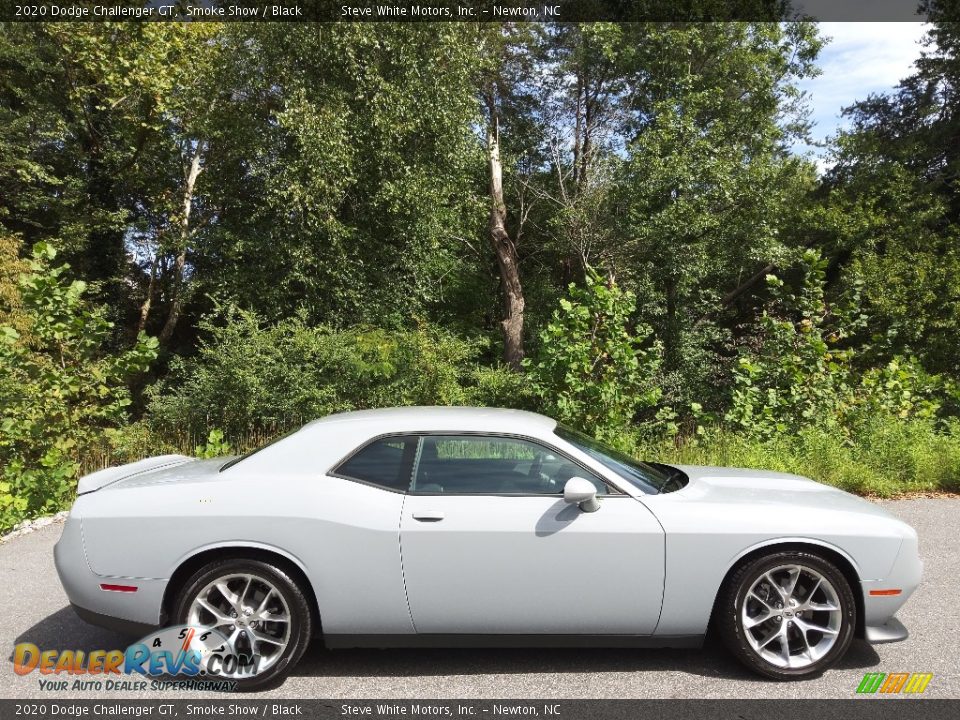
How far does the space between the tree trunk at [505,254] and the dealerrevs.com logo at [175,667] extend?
53.0 ft

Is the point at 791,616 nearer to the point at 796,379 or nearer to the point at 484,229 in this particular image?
the point at 796,379

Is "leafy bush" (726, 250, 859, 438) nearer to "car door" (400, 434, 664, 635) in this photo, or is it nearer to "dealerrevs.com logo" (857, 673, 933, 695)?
"dealerrevs.com logo" (857, 673, 933, 695)

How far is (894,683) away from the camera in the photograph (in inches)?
143

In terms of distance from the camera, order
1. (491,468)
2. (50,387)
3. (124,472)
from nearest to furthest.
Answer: (491,468), (124,472), (50,387)

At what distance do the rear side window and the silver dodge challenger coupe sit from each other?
0.04 m

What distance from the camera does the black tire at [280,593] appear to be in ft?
12.0

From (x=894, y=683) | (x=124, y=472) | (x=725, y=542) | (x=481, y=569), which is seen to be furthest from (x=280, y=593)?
(x=894, y=683)

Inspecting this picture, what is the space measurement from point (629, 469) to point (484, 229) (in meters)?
17.4

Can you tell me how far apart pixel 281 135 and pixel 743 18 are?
39.4ft

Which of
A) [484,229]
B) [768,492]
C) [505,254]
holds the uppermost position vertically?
[484,229]

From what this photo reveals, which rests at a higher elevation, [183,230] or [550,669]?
[183,230]

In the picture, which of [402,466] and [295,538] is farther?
[402,466]

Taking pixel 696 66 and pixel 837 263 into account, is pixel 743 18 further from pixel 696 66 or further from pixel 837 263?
pixel 837 263

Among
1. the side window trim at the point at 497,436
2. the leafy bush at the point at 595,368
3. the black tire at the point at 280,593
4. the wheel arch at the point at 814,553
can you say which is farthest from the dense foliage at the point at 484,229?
the black tire at the point at 280,593
